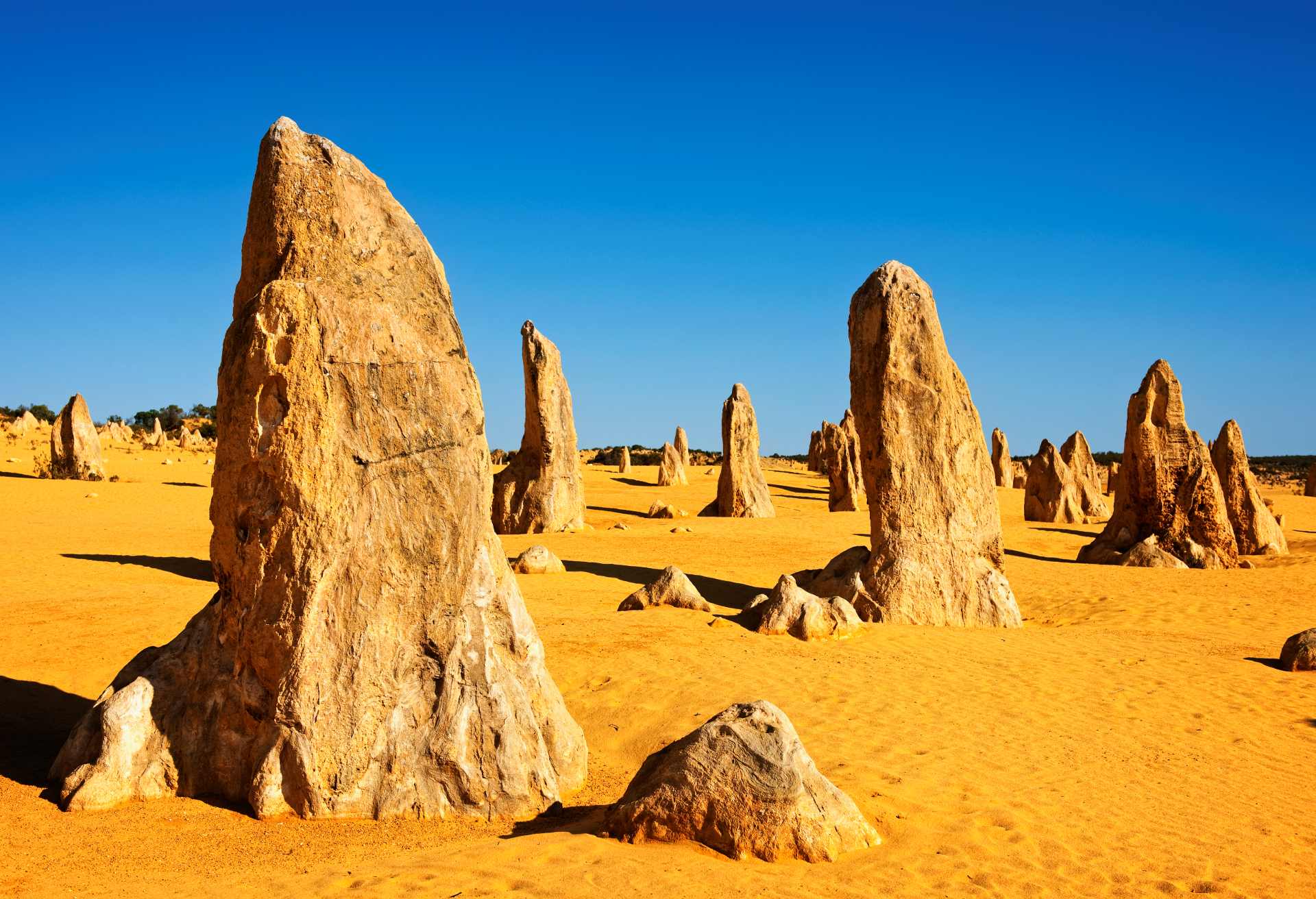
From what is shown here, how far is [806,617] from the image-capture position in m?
10.5

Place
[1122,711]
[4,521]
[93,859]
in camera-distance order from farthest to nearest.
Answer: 1. [4,521]
2. [1122,711]
3. [93,859]

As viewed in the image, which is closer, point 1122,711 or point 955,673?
point 1122,711

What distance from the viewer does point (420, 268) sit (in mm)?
6316

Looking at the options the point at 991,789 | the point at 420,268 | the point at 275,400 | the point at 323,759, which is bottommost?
the point at 991,789

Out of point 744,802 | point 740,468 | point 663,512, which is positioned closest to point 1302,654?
point 744,802

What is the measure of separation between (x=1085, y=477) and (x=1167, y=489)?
11.2 meters

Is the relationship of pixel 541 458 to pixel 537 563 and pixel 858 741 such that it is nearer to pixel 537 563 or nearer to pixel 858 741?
pixel 537 563

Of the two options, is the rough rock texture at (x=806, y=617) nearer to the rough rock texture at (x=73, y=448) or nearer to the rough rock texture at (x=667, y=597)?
the rough rock texture at (x=667, y=597)

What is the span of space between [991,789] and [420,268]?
5.00m

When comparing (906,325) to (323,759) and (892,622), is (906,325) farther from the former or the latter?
(323,759)

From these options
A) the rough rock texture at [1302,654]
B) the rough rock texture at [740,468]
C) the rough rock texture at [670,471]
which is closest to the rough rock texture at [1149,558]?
the rough rock texture at [1302,654]

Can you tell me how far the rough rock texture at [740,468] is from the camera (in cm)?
2478

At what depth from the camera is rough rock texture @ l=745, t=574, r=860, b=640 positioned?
10.5 meters

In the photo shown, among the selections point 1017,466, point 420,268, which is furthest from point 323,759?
point 1017,466
